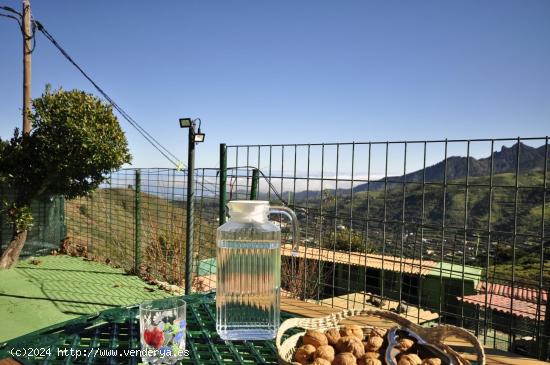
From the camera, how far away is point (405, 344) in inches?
31.9

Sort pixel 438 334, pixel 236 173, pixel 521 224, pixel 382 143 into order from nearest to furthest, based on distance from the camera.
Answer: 1. pixel 438 334
2. pixel 521 224
3. pixel 382 143
4. pixel 236 173

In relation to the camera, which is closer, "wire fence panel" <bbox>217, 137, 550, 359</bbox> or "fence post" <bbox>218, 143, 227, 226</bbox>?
"wire fence panel" <bbox>217, 137, 550, 359</bbox>

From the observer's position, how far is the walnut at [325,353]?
76 centimetres

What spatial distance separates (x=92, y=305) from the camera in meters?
3.89

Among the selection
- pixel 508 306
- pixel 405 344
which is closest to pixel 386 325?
pixel 405 344

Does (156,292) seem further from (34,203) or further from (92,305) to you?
(34,203)

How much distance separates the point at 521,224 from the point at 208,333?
2038 mm

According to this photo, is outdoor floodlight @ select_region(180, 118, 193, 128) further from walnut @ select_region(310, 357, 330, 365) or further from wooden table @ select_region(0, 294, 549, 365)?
walnut @ select_region(310, 357, 330, 365)

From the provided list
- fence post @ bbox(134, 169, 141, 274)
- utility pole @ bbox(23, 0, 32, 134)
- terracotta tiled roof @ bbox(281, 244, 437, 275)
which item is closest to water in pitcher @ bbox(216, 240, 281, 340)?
terracotta tiled roof @ bbox(281, 244, 437, 275)

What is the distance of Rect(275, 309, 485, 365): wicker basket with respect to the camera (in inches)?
30.4

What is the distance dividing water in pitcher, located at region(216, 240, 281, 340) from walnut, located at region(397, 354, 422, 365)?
382mm

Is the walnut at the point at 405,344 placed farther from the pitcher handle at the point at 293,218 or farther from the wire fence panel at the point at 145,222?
the wire fence panel at the point at 145,222

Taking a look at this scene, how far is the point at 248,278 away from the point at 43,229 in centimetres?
639

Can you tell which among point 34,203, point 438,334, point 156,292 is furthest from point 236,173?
point 34,203
